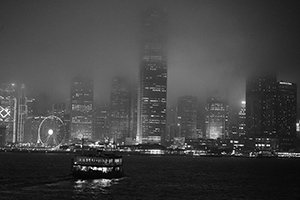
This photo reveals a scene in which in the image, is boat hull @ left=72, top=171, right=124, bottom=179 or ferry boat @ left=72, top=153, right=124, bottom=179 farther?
boat hull @ left=72, top=171, right=124, bottom=179

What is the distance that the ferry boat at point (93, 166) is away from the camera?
319ft

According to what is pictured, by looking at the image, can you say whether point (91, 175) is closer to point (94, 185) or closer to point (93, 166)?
point (93, 166)

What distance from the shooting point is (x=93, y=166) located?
98312mm

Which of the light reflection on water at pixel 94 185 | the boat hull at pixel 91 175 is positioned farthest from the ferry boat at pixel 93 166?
the light reflection on water at pixel 94 185

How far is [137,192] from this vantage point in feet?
275

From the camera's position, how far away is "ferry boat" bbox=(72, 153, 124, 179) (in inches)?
3829

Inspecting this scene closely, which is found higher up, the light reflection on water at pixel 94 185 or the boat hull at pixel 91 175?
the boat hull at pixel 91 175

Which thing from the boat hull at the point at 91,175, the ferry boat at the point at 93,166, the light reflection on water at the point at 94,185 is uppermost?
the ferry boat at the point at 93,166

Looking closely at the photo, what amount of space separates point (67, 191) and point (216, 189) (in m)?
30.4

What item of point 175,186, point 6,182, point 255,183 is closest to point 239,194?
point 175,186

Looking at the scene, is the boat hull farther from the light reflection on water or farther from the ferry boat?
the light reflection on water

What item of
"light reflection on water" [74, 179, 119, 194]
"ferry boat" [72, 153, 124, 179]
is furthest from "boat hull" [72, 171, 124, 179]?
"light reflection on water" [74, 179, 119, 194]

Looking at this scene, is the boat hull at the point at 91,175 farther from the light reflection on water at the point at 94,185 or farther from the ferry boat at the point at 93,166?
the light reflection on water at the point at 94,185

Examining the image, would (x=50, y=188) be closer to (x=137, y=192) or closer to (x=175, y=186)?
(x=137, y=192)
